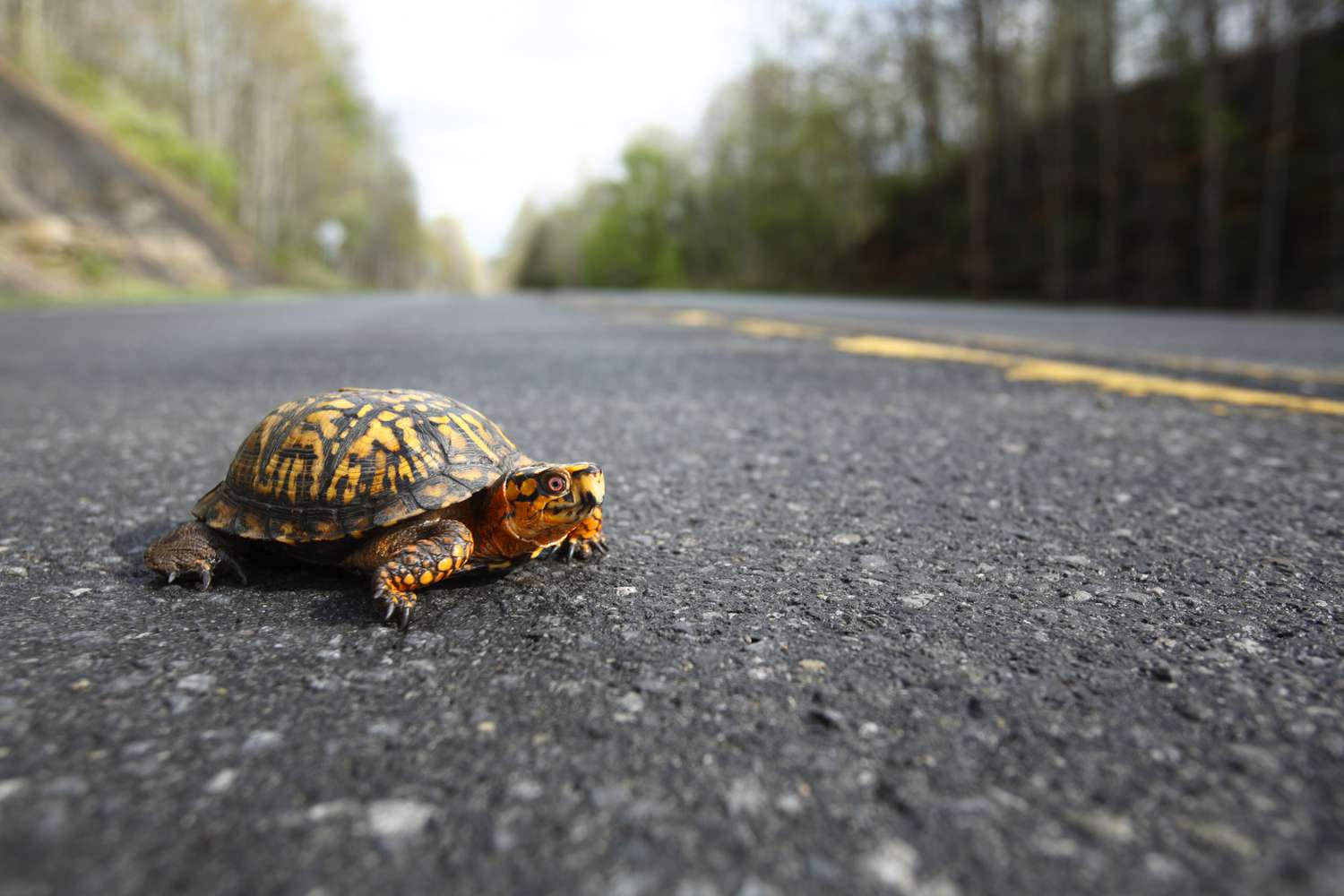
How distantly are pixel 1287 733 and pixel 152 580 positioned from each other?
1859mm

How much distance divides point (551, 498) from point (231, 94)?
46.5m

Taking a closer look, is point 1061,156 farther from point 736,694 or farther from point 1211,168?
point 736,694

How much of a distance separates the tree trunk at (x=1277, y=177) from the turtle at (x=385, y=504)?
63.0 ft

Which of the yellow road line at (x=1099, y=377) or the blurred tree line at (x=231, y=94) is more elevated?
the blurred tree line at (x=231, y=94)

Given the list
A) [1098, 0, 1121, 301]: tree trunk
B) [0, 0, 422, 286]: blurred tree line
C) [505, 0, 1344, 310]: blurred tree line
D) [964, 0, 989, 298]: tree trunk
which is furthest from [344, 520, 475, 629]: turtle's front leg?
[0, 0, 422, 286]: blurred tree line

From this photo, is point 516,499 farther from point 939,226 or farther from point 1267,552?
point 939,226

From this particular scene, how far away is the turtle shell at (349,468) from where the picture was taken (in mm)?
1615

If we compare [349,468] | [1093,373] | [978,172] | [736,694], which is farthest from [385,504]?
[978,172]

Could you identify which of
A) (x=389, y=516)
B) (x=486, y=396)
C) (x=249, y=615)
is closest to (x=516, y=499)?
(x=389, y=516)

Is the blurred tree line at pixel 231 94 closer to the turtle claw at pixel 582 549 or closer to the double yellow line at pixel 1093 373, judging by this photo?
the double yellow line at pixel 1093 373

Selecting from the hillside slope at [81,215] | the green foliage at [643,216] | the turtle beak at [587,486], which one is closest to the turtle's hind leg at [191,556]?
the turtle beak at [587,486]

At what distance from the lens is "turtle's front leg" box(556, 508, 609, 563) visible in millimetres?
1646

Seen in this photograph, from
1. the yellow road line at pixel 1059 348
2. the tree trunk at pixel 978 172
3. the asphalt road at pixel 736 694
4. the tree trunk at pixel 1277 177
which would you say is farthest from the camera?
the tree trunk at pixel 978 172

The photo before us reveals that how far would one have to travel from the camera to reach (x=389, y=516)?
1.62 meters
